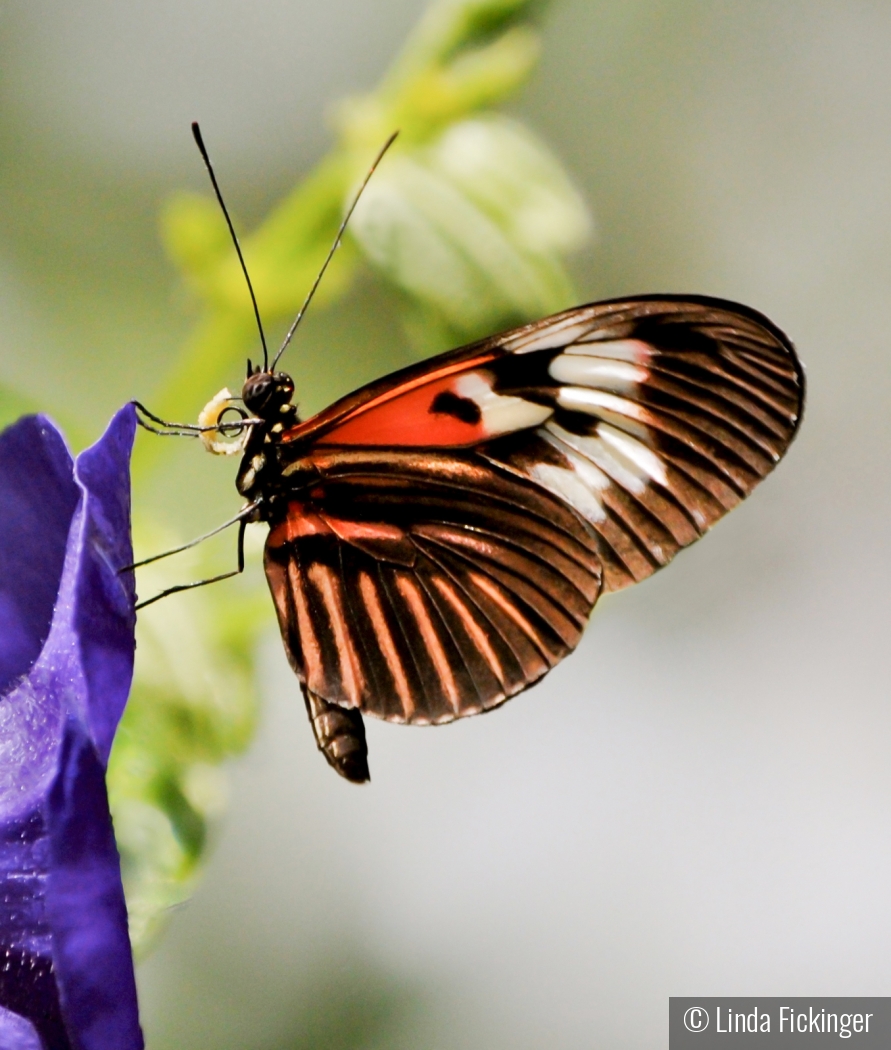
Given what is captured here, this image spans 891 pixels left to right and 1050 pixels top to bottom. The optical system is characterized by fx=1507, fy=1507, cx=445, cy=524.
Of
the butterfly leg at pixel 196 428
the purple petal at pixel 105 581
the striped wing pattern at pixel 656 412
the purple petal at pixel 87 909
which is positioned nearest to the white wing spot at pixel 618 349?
the striped wing pattern at pixel 656 412

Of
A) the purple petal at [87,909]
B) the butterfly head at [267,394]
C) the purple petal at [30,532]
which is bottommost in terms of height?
the purple petal at [87,909]

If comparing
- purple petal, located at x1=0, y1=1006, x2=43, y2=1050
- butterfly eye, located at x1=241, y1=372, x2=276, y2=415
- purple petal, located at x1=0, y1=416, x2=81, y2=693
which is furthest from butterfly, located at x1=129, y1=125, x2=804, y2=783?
purple petal, located at x1=0, y1=1006, x2=43, y2=1050

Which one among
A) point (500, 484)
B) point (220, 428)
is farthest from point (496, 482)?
point (220, 428)

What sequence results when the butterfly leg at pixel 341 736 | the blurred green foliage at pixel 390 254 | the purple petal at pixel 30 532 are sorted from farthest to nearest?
the blurred green foliage at pixel 390 254 → the butterfly leg at pixel 341 736 → the purple petal at pixel 30 532

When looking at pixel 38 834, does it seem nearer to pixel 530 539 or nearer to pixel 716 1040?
pixel 530 539

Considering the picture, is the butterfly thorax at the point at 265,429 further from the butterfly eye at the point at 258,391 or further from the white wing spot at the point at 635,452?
the white wing spot at the point at 635,452

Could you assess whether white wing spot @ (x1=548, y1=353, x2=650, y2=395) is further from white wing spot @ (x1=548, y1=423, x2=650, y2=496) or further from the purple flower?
the purple flower

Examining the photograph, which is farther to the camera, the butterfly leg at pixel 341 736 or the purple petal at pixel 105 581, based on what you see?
the butterfly leg at pixel 341 736

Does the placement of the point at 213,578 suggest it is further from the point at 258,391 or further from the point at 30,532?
the point at 30,532
